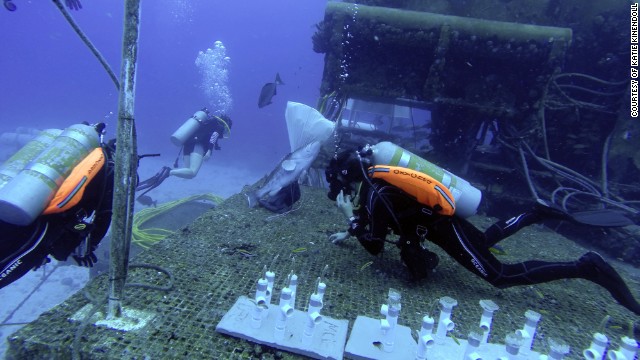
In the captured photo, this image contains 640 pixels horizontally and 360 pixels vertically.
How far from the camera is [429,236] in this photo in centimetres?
378

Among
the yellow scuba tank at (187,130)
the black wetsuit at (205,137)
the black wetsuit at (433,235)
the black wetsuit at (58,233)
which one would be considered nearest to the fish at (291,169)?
the black wetsuit at (433,235)

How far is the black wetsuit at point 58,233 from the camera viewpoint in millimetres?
2826

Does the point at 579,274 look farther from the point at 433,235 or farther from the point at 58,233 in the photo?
the point at 58,233

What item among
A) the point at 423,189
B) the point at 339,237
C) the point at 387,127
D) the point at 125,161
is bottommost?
the point at 339,237

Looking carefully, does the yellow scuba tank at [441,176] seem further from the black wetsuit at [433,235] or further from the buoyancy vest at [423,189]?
the buoyancy vest at [423,189]

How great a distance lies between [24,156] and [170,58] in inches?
5218

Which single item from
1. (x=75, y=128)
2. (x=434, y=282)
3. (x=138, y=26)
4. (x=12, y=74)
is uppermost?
(x=138, y=26)

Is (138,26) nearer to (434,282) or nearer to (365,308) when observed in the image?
(365,308)

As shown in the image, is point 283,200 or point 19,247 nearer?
point 19,247

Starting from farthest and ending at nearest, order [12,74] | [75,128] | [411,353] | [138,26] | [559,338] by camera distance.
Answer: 1. [12,74]
2. [75,128]
3. [559,338]
4. [411,353]
5. [138,26]

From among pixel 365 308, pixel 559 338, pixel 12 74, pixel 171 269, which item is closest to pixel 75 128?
pixel 171 269

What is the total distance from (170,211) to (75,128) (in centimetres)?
620

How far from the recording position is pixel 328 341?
2.63m

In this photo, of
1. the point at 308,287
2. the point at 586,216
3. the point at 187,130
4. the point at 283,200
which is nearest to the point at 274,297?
the point at 308,287
